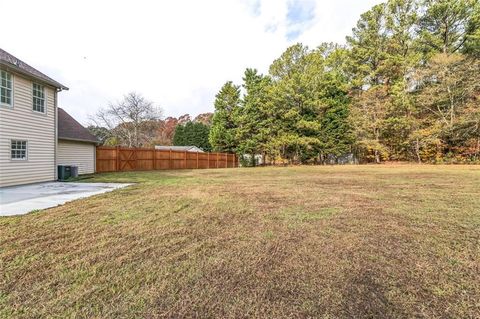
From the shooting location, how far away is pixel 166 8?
424 inches

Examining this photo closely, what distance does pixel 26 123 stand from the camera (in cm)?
930

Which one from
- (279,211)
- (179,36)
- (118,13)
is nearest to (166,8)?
(118,13)

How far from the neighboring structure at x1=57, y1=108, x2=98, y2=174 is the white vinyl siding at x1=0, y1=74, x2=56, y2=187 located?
199 centimetres

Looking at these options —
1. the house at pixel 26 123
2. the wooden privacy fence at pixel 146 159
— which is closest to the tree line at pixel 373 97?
the wooden privacy fence at pixel 146 159

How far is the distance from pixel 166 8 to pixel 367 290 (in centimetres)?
1241

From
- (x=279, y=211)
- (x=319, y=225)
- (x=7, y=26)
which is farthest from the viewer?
(x=7, y=26)

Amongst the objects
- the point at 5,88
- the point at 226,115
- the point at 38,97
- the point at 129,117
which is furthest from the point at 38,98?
the point at 129,117

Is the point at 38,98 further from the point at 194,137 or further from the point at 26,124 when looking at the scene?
the point at 194,137

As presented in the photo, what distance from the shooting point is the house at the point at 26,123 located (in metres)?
8.49

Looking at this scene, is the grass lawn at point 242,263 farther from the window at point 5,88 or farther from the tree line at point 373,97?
the tree line at point 373,97

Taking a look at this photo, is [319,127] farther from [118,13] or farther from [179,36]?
[118,13]

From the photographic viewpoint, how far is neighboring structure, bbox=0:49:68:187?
27.9 feet

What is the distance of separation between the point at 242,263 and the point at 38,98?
11.5 meters

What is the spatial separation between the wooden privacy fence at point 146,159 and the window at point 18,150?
629 centimetres
